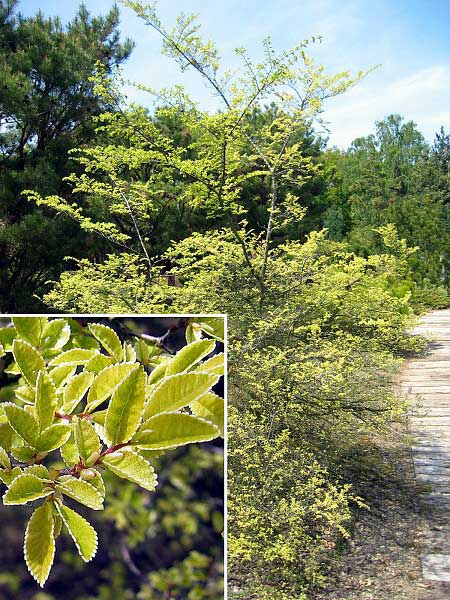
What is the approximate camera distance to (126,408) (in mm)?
419

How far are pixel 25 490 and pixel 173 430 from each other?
4.2 inches

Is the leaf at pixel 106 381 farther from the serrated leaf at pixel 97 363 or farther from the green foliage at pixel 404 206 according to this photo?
the green foliage at pixel 404 206

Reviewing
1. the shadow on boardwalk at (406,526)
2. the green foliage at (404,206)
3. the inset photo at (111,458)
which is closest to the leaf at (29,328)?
the inset photo at (111,458)

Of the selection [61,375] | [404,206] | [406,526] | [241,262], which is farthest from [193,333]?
[404,206]

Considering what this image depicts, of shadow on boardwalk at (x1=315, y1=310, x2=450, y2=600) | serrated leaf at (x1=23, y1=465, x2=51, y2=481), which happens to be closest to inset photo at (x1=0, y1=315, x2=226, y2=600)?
serrated leaf at (x1=23, y1=465, x2=51, y2=481)

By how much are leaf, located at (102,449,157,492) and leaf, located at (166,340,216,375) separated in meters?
0.08

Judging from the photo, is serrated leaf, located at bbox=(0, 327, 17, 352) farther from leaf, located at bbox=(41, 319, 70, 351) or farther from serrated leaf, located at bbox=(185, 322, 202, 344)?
serrated leaf, located at bbox=(185, 322, 202, 344)

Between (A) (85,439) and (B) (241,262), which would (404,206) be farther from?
(A) (85,439)

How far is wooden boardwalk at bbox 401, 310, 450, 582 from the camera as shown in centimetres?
238

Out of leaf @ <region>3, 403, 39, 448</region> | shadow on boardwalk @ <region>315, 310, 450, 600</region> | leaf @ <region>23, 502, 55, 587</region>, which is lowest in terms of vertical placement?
shadow on boardwalk @ <region>315, 310, 450, 600</region>

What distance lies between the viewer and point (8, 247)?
223 inches

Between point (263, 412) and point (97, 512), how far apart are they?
2.15 meters

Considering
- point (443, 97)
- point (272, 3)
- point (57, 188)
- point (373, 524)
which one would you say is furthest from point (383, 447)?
point (443, 97)

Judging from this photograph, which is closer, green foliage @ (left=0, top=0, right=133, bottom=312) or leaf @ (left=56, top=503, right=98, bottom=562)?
leaf @ (left=56, top=503, right=98, bottom=562)
